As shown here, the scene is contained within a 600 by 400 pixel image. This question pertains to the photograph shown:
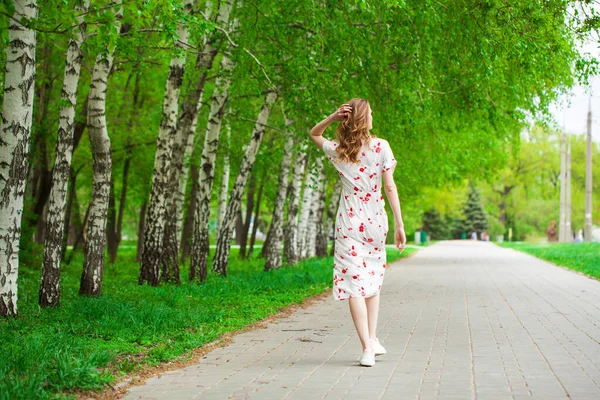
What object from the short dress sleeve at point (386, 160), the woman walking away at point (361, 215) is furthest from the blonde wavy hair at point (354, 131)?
the short dress sleeve at point (386, 160)

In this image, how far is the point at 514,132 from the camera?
836 inches

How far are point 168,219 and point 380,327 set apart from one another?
639 cm

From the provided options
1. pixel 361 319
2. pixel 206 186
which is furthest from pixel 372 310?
pixel 206 186

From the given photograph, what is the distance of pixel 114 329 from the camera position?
7891 mm

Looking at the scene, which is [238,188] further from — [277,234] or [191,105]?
[277,234]

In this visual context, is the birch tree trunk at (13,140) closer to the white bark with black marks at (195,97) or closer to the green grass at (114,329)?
the green grass at (114,329)

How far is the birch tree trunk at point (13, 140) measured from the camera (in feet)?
27.1

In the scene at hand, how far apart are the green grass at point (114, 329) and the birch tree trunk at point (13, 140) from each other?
0.61 metres

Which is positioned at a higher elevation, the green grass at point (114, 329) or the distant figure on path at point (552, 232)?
the distant figure on path at point (552, 232)

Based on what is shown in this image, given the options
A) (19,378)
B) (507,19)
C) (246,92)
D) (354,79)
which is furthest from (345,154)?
(246,92)

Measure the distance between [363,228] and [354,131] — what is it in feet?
2.75

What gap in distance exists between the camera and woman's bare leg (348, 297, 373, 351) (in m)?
6.37

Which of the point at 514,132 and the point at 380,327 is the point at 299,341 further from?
the point at 514,132

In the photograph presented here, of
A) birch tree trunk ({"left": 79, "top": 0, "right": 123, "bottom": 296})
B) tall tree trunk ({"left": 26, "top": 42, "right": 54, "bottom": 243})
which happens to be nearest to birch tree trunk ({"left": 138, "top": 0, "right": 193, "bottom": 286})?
birch tree trunk ({"left": 79, "top": 0, "right": 123, "bottom": 296})
